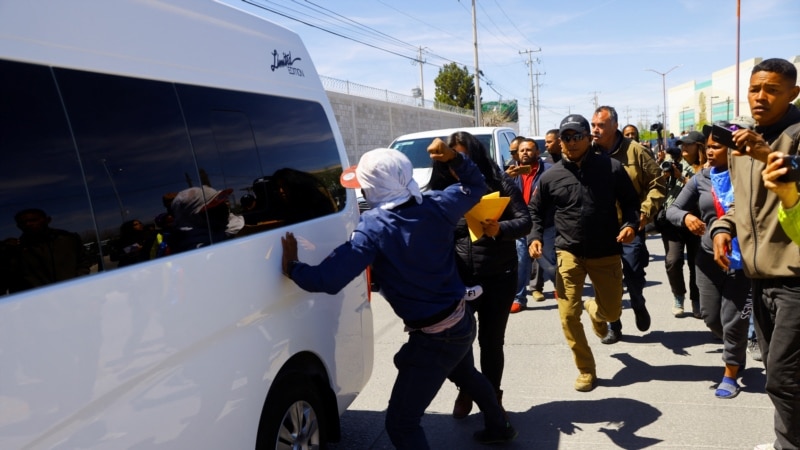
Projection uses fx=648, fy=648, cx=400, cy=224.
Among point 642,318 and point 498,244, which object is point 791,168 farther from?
point 642,318

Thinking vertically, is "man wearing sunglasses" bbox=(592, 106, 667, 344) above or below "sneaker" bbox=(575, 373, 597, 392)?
above

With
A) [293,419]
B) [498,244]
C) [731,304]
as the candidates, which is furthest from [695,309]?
[293,419]

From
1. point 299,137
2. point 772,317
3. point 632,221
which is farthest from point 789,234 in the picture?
point 299,137

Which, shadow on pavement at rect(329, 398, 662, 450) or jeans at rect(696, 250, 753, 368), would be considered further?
jeans at rect(696, 250, 753, 368)

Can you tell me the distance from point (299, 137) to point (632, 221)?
272cm

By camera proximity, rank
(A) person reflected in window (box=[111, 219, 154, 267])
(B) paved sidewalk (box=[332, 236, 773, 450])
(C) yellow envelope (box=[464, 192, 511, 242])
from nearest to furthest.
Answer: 1. (A) person reflected in window (box=[111, 219, 154, 267])
2. (C) yellow envelope (box=[464, 192, 511, 242])
3. (B) paved sidewalk (box=[332, 236, 773, 450])

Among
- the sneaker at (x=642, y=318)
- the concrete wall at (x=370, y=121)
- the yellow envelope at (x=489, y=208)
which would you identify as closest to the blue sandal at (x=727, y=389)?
the sneaker at (x=642, y=318)

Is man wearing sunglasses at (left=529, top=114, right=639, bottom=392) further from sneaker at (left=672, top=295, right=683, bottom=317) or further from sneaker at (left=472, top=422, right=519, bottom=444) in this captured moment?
sneaker at (left=672, top=295, right=683, bottom=317)

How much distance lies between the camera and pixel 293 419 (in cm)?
298

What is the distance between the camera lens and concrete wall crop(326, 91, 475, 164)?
77.6 feet

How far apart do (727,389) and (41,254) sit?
443 centimetres

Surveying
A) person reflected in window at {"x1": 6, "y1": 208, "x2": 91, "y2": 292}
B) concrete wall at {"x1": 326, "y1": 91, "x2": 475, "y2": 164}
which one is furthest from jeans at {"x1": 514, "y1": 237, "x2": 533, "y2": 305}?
concrete wall at {"x1": 326, "y1": 91, "x2": 475, "y2": 164}

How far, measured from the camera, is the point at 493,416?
3.80 meters

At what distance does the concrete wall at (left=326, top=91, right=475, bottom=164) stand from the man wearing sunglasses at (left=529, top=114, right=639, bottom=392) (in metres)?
16.9
